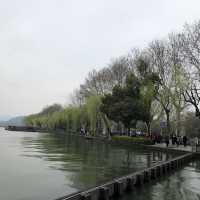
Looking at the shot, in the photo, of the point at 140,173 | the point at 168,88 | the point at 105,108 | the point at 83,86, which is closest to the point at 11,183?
the point at 140,173

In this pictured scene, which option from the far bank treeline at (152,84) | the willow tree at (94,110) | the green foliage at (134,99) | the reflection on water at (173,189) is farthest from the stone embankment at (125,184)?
the willow tree at (94,110)

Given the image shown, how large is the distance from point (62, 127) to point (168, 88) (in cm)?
9056

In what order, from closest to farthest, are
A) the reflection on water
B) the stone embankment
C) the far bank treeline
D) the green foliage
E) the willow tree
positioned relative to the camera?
the stone embankment, the reflection on water, the far bank treeline, the green foliage, the willow tree

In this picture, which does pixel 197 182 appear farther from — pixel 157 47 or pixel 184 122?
pixel 184 122

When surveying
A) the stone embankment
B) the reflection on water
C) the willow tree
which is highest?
the willow tree

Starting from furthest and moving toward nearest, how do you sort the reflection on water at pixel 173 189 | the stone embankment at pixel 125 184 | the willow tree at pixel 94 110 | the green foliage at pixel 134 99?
the willow tree at pixel 94 110
the green foliage at pixel 134 99
the reflection on water at pixel 173 189
the stone embankment at pixel 125 184

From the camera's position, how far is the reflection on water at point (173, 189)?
17.3 meters

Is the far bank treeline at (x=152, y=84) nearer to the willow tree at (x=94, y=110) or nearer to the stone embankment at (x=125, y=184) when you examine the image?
the willow tree at (x=94, y=110)

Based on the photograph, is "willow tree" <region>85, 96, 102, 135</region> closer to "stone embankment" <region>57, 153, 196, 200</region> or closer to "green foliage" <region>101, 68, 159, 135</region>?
"green foliage" <region>101, 68, 159, 135</region>

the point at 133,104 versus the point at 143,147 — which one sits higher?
the point at 133,104

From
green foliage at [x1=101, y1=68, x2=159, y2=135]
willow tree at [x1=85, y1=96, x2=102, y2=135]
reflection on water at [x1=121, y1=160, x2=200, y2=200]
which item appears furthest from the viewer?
willow tree at [x1=85, y1=96, x2=102, y2=135]

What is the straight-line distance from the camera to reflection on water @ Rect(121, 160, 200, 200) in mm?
17344

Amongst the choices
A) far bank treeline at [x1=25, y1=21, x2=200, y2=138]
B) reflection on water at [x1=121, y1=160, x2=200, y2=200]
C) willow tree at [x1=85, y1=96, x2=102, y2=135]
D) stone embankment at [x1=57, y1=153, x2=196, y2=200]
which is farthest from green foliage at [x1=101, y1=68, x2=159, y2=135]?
reflection on water at [x1=121, y1=160, x2=200, y2=200]

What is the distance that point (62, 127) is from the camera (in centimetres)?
13525
